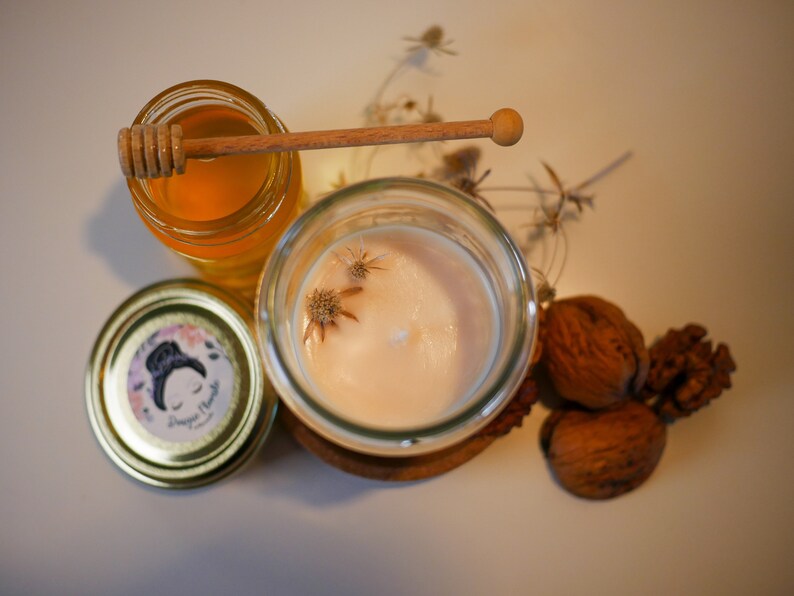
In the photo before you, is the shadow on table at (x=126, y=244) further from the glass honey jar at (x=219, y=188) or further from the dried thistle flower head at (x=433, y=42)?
the dried thistle flower head at (x=433, y=42)

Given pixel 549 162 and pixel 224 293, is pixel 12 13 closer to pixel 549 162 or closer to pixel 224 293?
pixel 224 293

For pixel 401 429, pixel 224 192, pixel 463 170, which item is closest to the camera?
pixel 401 429

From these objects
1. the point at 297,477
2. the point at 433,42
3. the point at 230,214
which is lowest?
the point at 297,477

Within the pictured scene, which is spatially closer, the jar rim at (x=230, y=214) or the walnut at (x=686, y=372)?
the jar rim at (x=230, y=214)

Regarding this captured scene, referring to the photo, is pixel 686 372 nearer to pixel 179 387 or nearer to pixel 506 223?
pixel 506 223

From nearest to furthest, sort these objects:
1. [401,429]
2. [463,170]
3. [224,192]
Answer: [401,429] → [224,192] → [463,170]

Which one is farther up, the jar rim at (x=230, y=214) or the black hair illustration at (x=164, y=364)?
the jar rim at (x=230, y=214)

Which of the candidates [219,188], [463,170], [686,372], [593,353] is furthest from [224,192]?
[686,372]

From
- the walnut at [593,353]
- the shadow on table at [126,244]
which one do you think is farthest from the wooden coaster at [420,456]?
the shadow on table at [126,244]
